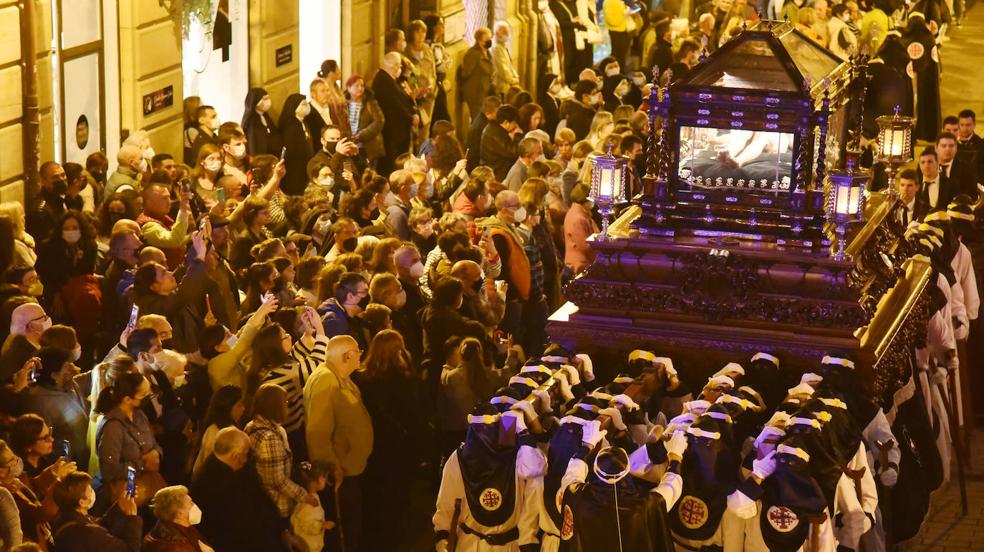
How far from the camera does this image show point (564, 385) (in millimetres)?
11727

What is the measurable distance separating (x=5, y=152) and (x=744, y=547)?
25.5ft

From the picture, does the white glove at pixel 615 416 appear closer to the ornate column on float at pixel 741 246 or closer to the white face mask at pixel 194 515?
the ornate column on float at pixel 741 246

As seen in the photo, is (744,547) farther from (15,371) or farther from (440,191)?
(440,191)

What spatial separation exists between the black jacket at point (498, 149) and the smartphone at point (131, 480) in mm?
9113

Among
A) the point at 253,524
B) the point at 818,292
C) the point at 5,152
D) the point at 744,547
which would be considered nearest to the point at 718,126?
the point at 818,292

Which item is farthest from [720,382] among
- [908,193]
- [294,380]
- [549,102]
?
[549,102]

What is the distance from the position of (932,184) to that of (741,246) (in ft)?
20.0

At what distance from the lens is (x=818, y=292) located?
12523 millimetres

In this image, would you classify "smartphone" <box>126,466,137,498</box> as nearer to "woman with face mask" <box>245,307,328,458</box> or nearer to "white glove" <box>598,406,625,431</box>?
"woman with face mask" <box>245,307,328,458</box>

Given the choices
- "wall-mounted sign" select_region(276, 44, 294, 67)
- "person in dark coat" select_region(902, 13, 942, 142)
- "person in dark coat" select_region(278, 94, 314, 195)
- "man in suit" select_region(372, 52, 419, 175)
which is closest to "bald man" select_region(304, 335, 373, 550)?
"person in dark coat" select_region(278, 94, 314, 195)

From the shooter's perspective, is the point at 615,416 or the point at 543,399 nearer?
the point at 615,416

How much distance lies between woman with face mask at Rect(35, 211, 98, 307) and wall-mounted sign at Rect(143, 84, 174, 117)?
435cm

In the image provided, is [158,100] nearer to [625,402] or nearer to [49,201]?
[49,201]

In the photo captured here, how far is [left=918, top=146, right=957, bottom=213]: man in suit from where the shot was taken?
18047mm
